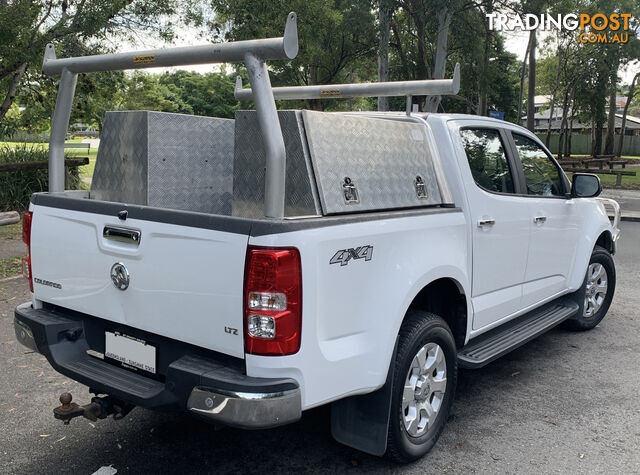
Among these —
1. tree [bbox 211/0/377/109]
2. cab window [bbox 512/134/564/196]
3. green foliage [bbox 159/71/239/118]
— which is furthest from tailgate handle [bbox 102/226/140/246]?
green foliage [bbox 159/71/239/118]

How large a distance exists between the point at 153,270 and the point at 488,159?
8.16 feet

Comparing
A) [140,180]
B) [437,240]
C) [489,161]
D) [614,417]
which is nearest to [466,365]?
[437,240]

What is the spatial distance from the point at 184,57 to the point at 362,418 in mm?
1947

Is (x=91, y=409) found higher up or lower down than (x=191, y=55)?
lower down

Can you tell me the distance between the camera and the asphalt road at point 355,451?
136 inches

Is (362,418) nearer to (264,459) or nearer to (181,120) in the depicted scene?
(264,459)

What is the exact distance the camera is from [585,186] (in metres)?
5.19

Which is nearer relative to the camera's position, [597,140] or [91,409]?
[91,409]

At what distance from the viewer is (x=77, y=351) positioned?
3.35m

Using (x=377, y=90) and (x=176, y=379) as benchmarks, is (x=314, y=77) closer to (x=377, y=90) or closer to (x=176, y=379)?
(x=377, y=90)

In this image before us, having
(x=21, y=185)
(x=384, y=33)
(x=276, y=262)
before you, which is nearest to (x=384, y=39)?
(x=384, y=33)

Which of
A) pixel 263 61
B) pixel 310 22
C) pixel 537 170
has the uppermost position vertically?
pixel 310 22

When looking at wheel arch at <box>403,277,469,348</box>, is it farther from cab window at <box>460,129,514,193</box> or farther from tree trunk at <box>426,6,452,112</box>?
tree trunk at <box>426,6,452,112</box>

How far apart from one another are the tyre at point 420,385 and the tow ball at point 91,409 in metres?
1.38
